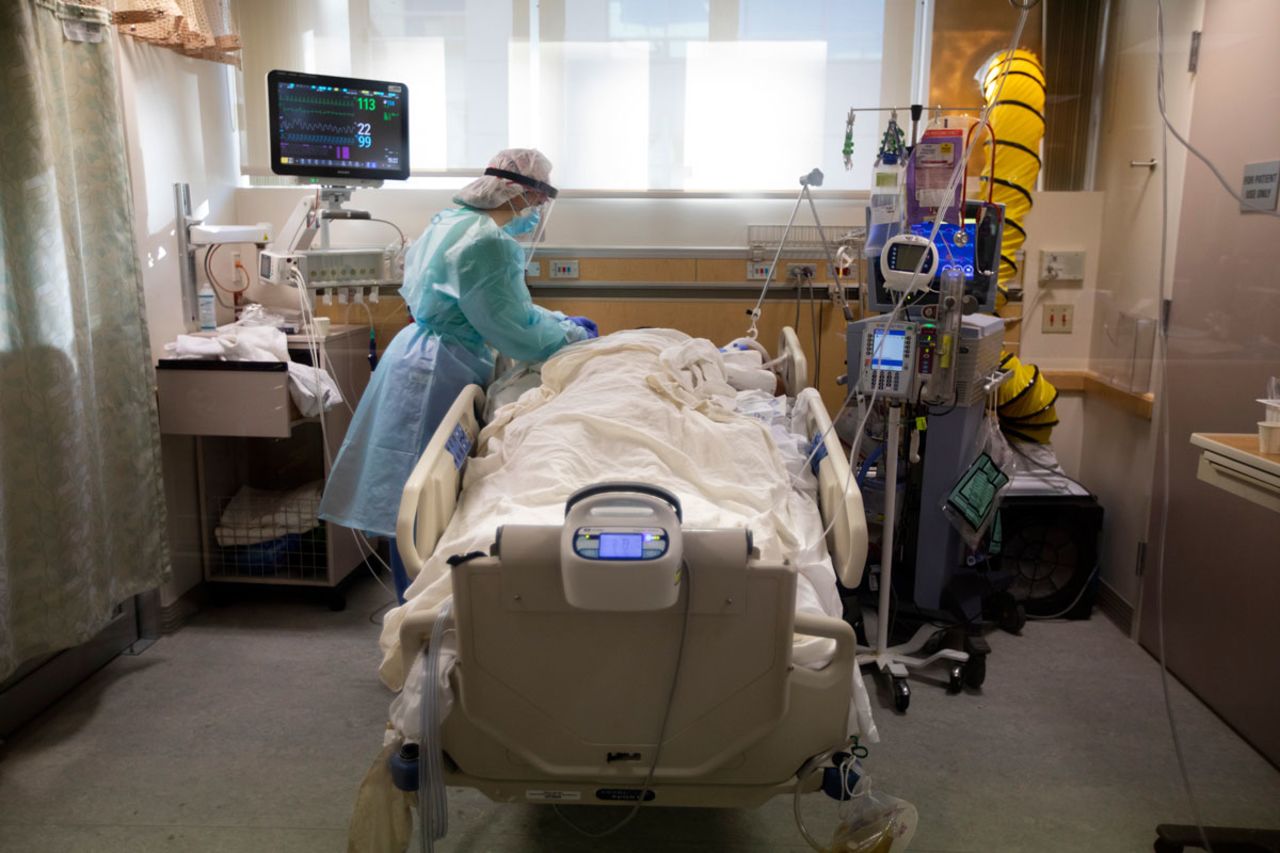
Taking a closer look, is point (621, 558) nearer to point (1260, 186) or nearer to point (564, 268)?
point (1260, 186)

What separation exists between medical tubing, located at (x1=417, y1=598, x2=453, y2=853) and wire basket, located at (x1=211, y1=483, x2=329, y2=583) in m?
1.89

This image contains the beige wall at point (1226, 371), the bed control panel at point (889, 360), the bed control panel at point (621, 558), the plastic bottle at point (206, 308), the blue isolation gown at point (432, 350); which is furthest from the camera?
the plastic bottle at point (206, 308)

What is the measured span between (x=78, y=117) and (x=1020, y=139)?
9.25 ft

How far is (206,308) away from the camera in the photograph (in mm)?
3316

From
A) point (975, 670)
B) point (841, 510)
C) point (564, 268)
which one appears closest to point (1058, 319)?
point (975, 670)

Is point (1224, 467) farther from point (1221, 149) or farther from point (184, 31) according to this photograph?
point (184, 31)

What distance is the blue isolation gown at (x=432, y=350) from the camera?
108 inches

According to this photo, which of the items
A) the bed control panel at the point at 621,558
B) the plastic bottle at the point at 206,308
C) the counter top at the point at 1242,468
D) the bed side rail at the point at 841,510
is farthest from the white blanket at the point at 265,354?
the counter top at the point at 1242,468

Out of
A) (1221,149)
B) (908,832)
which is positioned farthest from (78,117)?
(1221,149)

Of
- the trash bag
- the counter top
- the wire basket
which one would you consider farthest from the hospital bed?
the wire basket

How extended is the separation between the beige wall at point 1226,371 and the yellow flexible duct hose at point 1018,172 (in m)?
0.48

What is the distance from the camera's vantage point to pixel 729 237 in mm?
3906

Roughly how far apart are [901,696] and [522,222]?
1.70 metres

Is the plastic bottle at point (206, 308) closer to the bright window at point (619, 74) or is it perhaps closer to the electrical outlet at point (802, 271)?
the bright window at point (619, 74)
